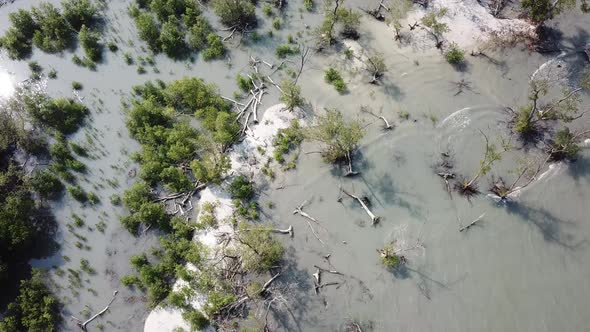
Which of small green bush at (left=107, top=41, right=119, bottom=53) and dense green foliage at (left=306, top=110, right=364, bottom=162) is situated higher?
small green bush at (left=107, top=41, right=119, bottom=53)

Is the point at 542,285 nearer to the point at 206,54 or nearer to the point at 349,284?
the point at 349,284

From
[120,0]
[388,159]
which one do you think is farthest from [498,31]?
[120,0]

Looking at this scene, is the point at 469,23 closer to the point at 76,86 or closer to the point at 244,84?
the point at 244,84

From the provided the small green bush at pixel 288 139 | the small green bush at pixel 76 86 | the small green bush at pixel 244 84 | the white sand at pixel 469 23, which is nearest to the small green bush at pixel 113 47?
the small green bush at pixel 76 86

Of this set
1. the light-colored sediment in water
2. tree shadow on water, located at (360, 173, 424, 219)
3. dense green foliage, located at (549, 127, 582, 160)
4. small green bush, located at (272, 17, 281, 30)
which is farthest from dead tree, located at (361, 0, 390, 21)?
dense green foliage, located at (549, 127, 582, 160)

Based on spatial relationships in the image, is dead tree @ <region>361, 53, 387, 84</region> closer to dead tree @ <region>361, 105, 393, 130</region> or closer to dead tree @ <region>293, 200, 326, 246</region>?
dead tree @ <region>361, 105, 393, 130</region>

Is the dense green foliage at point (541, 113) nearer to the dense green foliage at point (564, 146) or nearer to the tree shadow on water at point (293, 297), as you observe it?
the dense green foliage at point (564, 146)

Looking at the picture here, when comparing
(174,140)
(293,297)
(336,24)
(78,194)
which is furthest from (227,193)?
(336,24)
